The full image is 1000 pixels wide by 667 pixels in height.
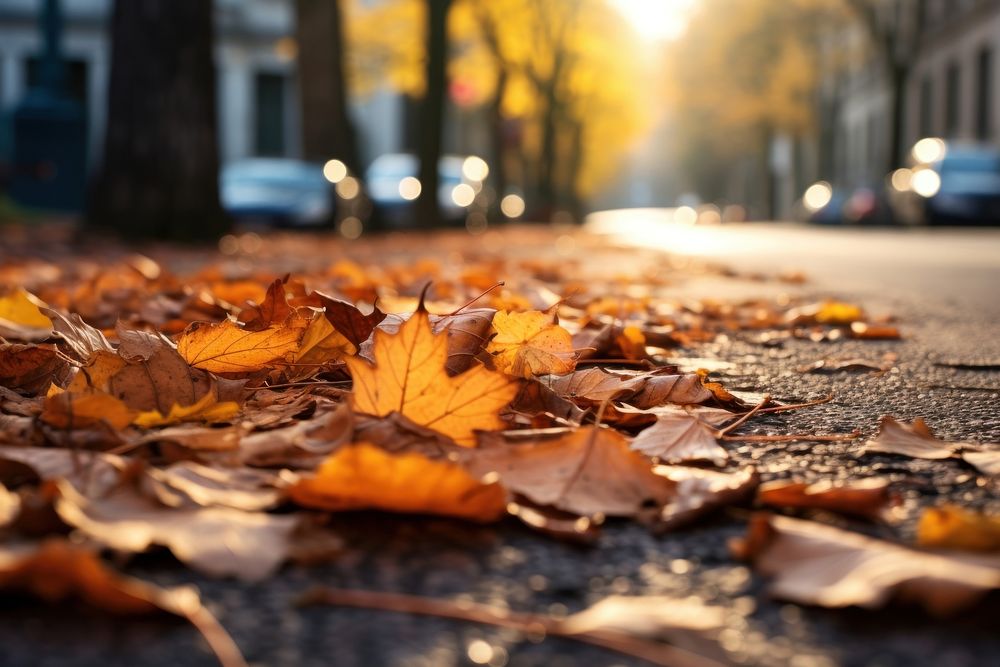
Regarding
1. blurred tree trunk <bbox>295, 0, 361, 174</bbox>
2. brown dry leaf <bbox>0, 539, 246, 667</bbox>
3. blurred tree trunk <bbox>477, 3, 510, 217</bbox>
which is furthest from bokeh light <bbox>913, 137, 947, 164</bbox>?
brown dry leaf <bbox>0, 539, 246, 667</bbox>

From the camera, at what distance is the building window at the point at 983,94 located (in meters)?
31.4

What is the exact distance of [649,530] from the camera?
1418 mm

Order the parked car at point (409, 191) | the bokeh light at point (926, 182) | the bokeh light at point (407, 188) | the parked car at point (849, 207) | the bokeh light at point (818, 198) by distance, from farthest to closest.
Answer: the bokeh light at point (818, 198) → the parked car at point (849, 207) → the bokeh light at point (407, 188) → the parked car at point (409, 191) → the bokeh light at point (926, 182)

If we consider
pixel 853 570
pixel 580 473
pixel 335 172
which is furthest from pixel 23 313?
pixel 335 172

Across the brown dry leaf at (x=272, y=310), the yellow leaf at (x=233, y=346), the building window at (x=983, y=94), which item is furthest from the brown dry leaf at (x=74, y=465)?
the building window at (x=983, y=94)

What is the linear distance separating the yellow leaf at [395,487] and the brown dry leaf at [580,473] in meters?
0.11

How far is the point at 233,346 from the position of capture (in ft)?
7.00

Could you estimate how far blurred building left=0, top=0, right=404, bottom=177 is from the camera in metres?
36.5

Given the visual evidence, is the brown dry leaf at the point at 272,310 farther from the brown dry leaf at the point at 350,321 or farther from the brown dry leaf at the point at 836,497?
the brown dry leaf at the point at 836,497

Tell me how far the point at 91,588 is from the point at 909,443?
1.18 metres

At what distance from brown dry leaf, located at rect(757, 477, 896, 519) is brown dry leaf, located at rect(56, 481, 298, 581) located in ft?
1.82

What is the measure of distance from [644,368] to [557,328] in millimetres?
435

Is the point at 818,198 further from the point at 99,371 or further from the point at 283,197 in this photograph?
the point at 99,371

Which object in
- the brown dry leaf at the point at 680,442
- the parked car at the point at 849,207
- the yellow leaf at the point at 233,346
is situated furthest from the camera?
the parked car at the point at 849,207
